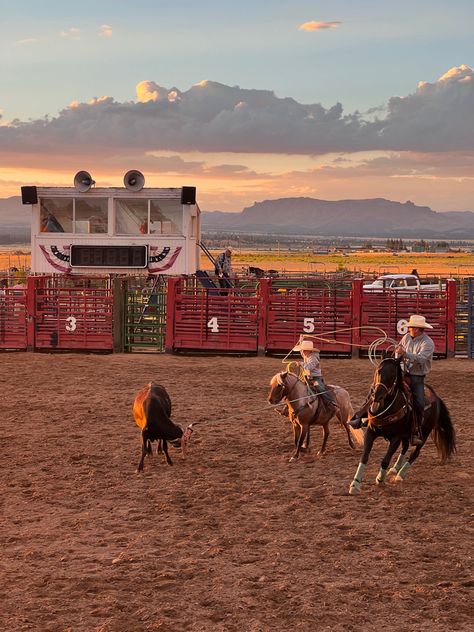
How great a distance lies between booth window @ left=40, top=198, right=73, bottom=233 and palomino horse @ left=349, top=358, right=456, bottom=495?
16.8 metres

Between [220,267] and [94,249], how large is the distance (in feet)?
11.6

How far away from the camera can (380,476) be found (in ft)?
29.5

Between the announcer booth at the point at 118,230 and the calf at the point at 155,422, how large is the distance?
14.3 metres

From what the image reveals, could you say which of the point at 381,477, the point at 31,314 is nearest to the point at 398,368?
the point at 381,477

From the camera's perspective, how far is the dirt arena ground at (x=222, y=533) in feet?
19.1

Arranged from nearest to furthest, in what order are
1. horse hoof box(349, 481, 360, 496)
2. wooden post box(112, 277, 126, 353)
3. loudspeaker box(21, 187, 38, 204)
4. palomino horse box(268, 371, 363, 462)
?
horse hoof box(349, 481, 360, 496), palomino horse box(268, 371, 363, 462), wooden post box(112, 277, 126, 353), loudspeaker box(21, 187, 38, 204)

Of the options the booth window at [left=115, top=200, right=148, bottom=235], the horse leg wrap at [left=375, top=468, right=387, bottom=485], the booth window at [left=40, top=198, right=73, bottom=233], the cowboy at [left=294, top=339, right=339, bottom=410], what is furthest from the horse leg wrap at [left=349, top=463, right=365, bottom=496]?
the booth window at [left=40, top=198, right=73, bottom=233]

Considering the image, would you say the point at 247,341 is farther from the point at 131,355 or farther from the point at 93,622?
the point at 93,622

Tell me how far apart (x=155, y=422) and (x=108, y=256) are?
49.4 ft

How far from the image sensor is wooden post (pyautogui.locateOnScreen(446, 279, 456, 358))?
19766mm

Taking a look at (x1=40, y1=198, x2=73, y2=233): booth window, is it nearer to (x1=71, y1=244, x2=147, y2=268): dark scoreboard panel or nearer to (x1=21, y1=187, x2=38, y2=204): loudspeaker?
(x1=21, y1=187, x2=38, y2=204): loudspeaker

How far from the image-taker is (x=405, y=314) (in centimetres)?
2019

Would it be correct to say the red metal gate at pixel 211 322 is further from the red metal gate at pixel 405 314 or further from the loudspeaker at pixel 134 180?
the loudspeaker at pixel 134 180

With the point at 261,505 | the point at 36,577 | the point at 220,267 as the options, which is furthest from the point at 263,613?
the point at 220,267
